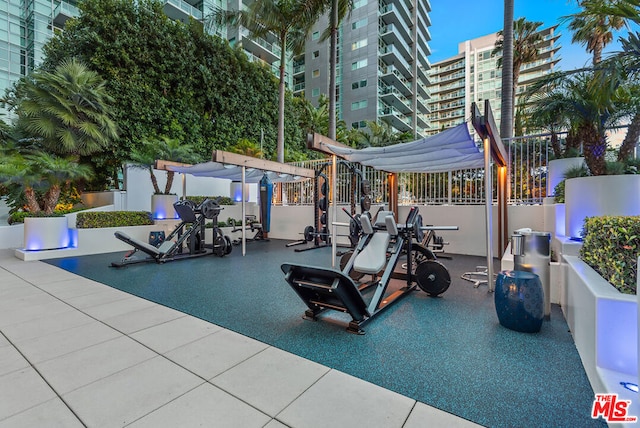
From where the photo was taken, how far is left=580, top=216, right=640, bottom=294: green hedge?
5.57 ft

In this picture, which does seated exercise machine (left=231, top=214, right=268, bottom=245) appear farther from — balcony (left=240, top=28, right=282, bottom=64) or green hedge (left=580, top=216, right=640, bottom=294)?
balcony (left=240, top=28, right=282, bottom=64)

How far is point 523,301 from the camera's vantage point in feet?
8.49

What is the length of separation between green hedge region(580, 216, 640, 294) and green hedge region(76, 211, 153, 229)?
380 inches

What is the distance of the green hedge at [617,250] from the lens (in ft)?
5.57

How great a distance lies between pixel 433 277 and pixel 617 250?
6.54 feet

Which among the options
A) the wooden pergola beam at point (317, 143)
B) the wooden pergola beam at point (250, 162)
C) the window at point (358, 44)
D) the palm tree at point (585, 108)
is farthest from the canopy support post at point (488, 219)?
the window at point (358, 44)

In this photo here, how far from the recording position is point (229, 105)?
14.1m

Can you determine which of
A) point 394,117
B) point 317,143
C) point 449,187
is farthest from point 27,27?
point 394,117

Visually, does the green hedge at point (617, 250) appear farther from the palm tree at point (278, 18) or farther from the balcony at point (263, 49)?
the balcony at point (263, 49)

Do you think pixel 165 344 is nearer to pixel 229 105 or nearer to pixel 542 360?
pixel 542 360

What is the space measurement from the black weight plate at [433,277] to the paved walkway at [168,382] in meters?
2.21

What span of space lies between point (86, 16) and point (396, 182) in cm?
1276

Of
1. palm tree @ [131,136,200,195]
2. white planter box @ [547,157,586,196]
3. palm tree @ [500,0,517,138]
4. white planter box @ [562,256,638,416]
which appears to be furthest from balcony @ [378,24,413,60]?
white planter box @ [562,256,638,416]

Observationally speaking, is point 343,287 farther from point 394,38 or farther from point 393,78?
point 394,38
